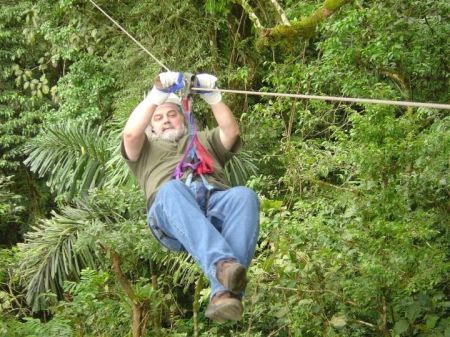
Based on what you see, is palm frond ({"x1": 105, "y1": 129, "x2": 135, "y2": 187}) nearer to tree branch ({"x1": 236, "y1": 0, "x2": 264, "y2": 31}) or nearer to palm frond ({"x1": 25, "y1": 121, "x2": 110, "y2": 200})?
palm frond ({"x1": 25, "y1": 121, "x2": 110, "y2": 200})

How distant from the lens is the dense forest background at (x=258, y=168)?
381 cm

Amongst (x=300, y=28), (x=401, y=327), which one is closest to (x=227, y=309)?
(x=401, y=327)

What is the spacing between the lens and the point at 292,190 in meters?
4.86

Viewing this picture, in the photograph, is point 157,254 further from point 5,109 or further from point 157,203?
point 5,109

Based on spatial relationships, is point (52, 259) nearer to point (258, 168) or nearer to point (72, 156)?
point (72, 156)

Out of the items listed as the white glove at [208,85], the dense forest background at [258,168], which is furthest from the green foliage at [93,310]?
the white glove at [208,85]

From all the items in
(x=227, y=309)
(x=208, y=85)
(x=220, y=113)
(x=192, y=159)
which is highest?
(x=208, y=85)

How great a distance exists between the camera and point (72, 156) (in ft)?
20.1

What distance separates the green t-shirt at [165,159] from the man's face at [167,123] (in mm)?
31

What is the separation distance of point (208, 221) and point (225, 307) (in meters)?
0.33

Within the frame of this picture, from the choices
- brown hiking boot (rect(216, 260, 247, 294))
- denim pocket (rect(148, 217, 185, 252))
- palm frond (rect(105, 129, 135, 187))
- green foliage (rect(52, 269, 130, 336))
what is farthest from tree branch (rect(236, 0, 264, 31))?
brown hiking boot (rect(216, 260, 247, 294))

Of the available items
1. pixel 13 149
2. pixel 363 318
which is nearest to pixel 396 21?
pixel 363 318

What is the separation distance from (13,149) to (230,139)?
4569 millimetres

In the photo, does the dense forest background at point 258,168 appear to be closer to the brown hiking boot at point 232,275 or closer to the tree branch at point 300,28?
the tree branch at point 300,28
